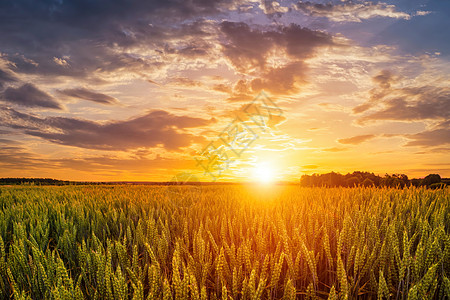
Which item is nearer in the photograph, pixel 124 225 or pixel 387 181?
pixel 124 225

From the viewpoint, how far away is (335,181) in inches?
721

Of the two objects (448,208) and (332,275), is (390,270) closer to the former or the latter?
(332,275)

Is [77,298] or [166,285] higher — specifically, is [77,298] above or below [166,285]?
below

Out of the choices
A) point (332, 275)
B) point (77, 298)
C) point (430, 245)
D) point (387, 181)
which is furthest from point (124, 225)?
point (387, 181)

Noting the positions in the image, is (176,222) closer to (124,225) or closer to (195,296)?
(124,225)

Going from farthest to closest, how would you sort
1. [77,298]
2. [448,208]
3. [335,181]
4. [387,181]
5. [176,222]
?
[335,181], [387,181], [448,208], [176,222], [77,298]

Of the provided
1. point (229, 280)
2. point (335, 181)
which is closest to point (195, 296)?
point (229, 280)

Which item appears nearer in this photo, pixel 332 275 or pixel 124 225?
pixel 332 275

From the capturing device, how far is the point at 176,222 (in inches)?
139

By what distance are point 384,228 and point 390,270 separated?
977 mm

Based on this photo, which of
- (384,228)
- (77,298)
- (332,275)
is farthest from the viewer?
(384,228)

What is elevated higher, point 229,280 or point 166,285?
point 166,285

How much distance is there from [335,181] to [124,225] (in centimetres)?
1682

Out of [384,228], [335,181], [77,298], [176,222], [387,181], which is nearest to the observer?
[77,298]
